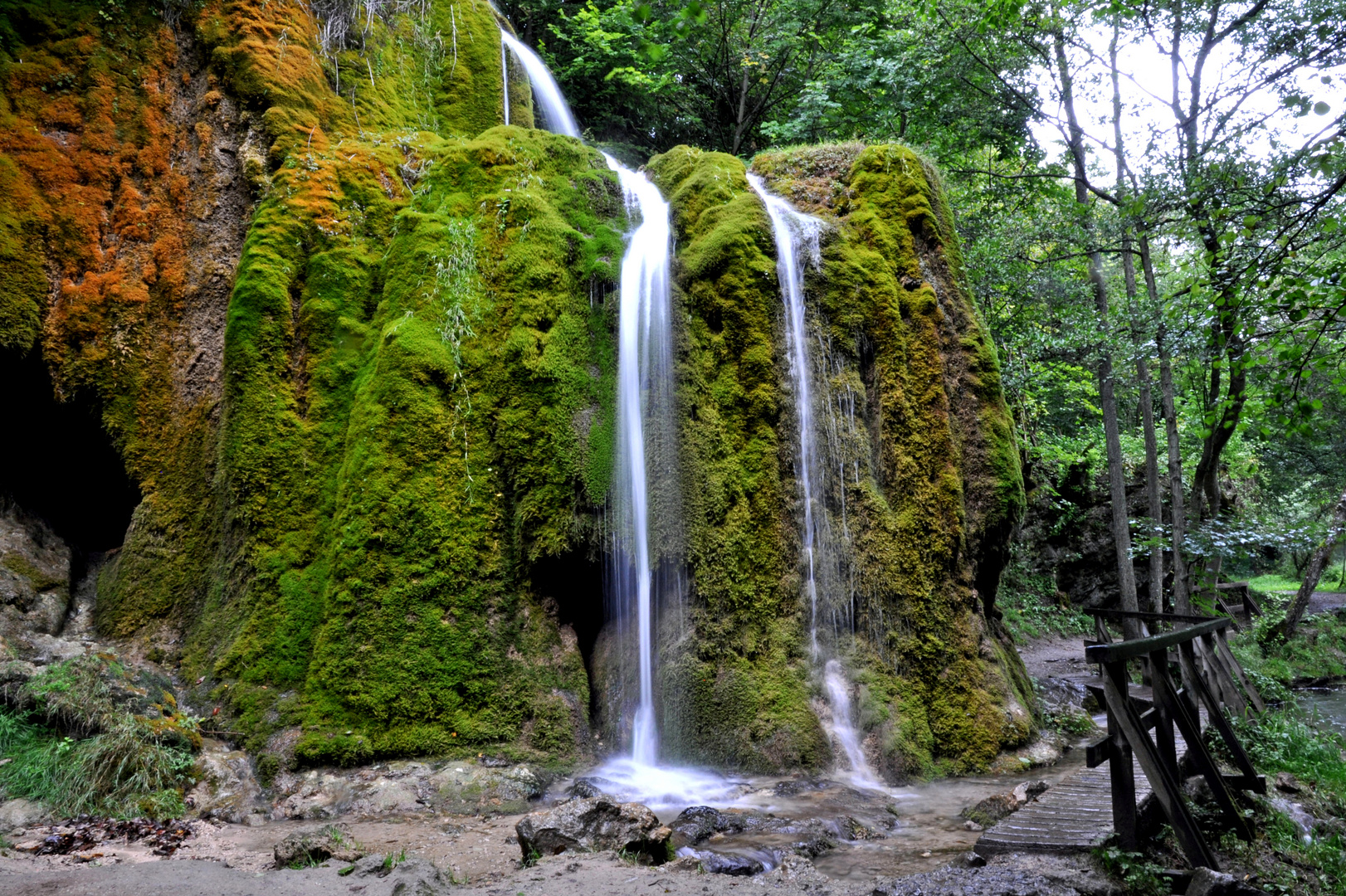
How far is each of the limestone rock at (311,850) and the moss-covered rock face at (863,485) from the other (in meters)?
2.98

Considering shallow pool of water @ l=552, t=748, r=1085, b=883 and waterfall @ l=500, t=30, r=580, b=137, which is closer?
shallow pool of water @ l=552, t=748, r=1085, b=883

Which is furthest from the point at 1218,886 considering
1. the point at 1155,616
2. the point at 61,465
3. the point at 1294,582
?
the point at 1294,582

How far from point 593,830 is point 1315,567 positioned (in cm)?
1366

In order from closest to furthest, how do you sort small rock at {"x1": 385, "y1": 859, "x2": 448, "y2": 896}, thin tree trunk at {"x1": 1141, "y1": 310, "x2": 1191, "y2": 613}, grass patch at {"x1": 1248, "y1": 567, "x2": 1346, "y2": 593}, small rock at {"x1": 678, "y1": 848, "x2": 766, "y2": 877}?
small rock at {"x1": 385, "y1": 859, "x2": 448, "y2": 896}
small rock at {"x1": 678, "y1": 848, "x2": 766, "y2": 877}
thin tree trunk at {"x1": 1141, "y1": 310, "x2": 1191, "y2": 613}
grass patch at {"x1": 1248, "y1": 567, "x2": 1346, "y2": 593}

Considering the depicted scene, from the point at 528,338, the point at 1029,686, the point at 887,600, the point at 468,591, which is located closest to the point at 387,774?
the point at 468,591

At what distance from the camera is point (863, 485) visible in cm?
774

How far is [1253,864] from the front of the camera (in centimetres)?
434

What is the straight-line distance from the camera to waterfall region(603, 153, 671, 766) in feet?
23.3

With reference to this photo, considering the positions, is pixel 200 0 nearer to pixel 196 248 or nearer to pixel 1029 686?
pixel 196 248

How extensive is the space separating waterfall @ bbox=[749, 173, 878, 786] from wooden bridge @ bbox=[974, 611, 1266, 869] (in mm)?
1946

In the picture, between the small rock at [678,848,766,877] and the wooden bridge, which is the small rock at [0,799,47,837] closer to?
the small rock at [678,848,766,877]

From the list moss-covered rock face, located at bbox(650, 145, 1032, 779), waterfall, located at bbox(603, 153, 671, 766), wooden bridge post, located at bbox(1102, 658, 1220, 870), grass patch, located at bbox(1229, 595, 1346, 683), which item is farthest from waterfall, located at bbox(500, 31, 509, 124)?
grass patch, located at bbox(1229, 595, 1346, 683)

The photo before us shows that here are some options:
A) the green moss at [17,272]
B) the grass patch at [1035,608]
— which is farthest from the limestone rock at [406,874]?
the grass patch at [1035,608]

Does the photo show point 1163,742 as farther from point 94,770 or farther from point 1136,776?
point 94,770
